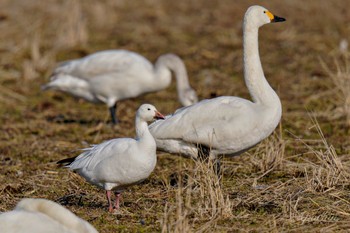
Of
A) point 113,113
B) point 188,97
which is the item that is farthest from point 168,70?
point 113,113

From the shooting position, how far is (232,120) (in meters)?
7.04

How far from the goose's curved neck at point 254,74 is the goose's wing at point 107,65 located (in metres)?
3.83

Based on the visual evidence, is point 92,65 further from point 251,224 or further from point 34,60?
point 251,224

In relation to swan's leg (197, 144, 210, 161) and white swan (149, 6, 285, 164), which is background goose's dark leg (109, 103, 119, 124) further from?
swan's leg (197, 144, 210, 161)

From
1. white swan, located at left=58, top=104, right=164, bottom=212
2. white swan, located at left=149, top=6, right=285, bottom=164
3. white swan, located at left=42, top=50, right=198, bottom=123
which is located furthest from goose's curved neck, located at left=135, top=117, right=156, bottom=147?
white swan, located at left=42, top=50, right=198, bottom=123

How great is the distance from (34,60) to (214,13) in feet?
18.4

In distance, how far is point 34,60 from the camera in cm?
1405

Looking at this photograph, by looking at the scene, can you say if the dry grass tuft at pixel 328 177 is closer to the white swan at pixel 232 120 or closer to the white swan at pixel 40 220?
the white swan at pixel 232 120

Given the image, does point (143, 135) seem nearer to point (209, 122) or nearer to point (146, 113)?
point (146, 113)

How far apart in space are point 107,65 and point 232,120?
4.49 meters

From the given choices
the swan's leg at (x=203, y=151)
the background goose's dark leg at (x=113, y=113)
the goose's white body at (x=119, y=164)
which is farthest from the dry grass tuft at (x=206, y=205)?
the background goose's dark leg at (x=113, y=113)

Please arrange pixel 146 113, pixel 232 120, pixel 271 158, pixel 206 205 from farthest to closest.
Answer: pixel 271 158 < pixel 232 120 < pixel 146 113 < pixel 206 205

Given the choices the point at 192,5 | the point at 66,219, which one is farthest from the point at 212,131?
the point at 192,5

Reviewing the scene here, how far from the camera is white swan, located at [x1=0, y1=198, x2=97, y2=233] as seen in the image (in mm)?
4465
